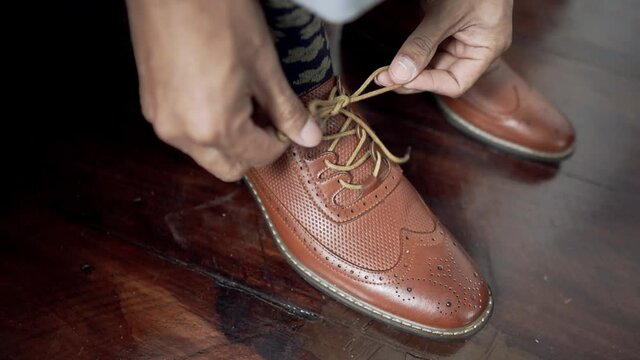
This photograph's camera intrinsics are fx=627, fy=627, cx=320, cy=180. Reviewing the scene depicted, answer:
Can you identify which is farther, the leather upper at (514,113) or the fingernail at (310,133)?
the leather upper at (514,113)

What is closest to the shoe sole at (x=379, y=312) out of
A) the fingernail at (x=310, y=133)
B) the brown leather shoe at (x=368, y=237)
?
the brown leather shoe at (x=368, y=237)

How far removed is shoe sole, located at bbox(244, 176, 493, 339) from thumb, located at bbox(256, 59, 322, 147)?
0.69 ft

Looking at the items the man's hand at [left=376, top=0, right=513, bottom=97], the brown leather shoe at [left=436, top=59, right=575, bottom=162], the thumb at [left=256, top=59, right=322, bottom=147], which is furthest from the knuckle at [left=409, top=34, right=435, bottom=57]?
the brown leather shoe at [left=436, top=59, right=575, bottom=162]

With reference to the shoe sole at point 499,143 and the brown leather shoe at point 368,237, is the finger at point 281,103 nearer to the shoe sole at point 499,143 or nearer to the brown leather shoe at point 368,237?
the brown leather shoe at point 368,237

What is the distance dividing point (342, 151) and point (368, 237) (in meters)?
0.11

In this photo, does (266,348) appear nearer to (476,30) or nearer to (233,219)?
(233,219)

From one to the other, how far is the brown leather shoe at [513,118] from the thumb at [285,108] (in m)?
0.42

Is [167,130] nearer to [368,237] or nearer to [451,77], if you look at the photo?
[368,237]

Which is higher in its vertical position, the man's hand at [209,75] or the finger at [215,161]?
the man's hand at [209,75]

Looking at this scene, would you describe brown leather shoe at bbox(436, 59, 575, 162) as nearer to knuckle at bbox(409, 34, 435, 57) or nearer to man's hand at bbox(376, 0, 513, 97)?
man's hand at bbox(376, 0, 513, 97)

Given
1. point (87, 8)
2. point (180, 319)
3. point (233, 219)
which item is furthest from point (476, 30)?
point (87, 8)

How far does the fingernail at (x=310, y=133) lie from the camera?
0.63 m

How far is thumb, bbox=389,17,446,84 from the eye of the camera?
72 centimetres

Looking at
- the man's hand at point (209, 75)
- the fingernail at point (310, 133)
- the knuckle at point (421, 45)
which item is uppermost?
the man's hand at point (209, 75)
